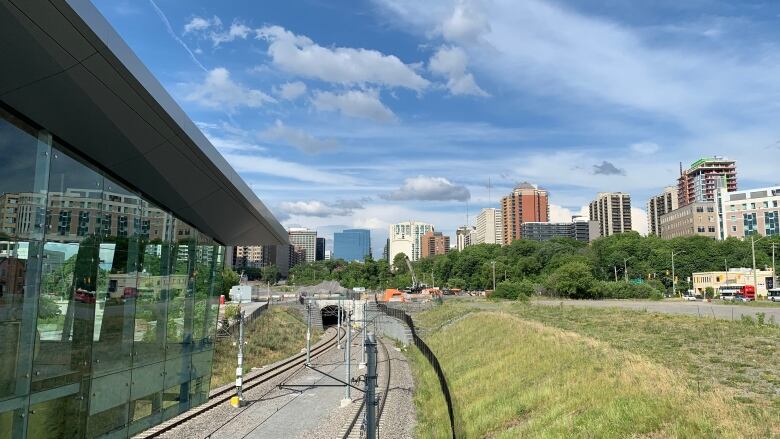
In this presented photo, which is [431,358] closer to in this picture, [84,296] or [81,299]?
[84,296]

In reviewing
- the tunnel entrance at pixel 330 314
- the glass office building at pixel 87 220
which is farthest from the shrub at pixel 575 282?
the glass office building at pixel 87 220

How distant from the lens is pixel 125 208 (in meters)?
12.9

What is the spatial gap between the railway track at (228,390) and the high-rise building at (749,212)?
179530mm

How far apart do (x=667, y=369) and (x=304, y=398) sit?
1921cm

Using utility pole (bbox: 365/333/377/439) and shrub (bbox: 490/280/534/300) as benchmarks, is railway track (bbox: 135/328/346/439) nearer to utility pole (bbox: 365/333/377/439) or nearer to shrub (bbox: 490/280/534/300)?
utility pole (bbox: 365/333/377/439)

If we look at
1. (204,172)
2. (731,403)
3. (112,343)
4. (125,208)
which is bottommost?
(731,403)

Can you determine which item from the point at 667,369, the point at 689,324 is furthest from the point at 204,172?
the point at 689,324

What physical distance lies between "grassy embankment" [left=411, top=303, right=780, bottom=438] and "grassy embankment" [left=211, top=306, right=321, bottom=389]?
556 inches

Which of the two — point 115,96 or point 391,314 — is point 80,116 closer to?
point 115,96

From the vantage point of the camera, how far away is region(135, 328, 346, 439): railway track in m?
20.6

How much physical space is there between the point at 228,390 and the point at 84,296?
22.4 m

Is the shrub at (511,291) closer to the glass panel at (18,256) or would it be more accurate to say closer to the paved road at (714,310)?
the paved road at (714,310)

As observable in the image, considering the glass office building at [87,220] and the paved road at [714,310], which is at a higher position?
the glass office building at [87,220]

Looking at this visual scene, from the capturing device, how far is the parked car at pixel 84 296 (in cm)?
1058
